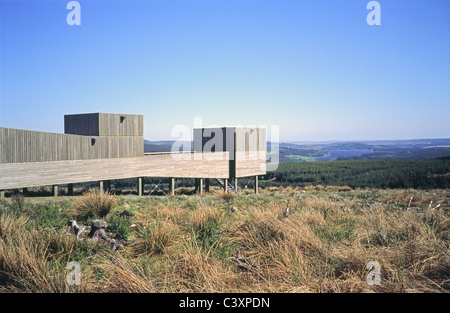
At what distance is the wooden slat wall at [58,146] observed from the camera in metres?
16.0

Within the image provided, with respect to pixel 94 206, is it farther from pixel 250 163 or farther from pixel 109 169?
pixel 250 163

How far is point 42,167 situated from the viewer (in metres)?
17.3

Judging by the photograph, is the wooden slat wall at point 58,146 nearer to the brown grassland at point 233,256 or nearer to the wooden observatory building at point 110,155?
the wooden observatory building at point 110,155

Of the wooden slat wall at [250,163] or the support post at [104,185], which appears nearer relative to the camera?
the support post at [104,185]

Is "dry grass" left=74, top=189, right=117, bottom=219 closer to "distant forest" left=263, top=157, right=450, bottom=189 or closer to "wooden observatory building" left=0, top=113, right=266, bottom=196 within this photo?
"wooden observatory building" left=0, top=113, right=266, bottom=196

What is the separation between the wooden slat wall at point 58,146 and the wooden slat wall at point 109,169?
30cm

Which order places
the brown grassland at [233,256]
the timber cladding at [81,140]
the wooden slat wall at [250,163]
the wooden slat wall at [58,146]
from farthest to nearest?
Result: the wooden slat wall at [250,163], the timber cladding at [81,140], the wooden slat wall at [58,146], the brown grassland at [233,256]

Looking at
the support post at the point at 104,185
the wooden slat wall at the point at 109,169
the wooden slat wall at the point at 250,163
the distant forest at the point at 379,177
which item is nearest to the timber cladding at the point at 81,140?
the wooden slat wall at the point at 109,169

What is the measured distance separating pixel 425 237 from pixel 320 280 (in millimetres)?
2526

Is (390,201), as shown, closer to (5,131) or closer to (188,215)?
(188,215)

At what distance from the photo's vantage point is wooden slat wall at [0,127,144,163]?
52.6 feet
